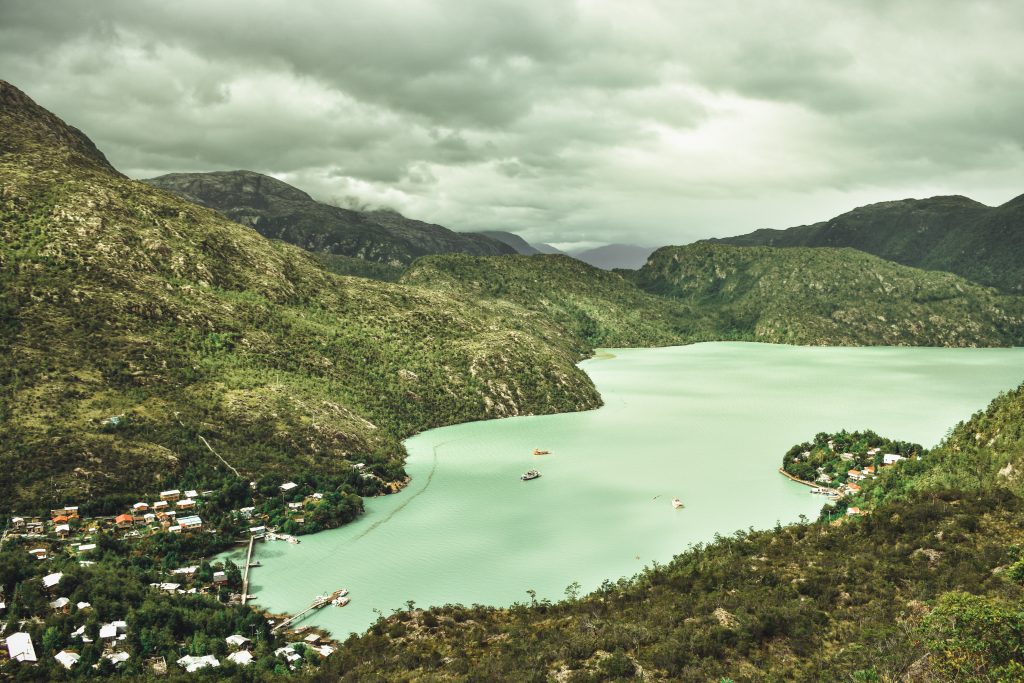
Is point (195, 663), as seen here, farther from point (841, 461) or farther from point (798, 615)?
point (841, 461)

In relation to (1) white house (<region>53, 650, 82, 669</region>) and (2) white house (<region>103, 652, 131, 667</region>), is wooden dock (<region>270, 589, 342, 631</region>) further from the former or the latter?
(1) white house (<region>53, 650, 82, 669</region>)

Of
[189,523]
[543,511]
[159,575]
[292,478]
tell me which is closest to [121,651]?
[159,575]

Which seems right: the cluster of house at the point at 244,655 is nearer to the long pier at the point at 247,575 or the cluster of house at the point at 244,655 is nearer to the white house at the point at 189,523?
the long pier at the point at 247,575

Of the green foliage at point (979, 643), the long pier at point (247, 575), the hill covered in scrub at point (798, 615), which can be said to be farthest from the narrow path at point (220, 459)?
the green foliage at point (979, 643)

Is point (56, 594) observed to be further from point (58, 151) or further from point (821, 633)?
point (58, 151)

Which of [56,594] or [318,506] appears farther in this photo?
[318,506]

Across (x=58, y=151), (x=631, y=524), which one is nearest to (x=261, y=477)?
(x=631, y=524)

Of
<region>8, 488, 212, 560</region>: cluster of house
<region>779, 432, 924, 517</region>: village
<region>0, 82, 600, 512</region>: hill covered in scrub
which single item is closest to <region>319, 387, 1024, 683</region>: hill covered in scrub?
<region>779, 432, 924, 517</region>: village
